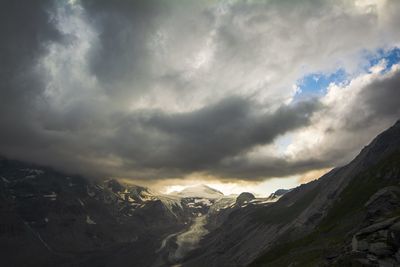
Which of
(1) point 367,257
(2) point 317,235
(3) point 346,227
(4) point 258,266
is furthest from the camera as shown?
(4) point 258,266

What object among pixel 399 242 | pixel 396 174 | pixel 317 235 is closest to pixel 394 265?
pixel 399 242

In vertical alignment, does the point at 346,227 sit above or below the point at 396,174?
below

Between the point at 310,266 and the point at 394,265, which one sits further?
the point at 310,266

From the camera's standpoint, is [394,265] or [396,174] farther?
[396,174]

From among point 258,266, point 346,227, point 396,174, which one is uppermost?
point 396,174

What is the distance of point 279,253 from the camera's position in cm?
18438

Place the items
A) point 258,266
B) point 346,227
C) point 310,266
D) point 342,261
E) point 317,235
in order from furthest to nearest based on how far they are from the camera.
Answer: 1. point 258,266
2. point 317,235
3. point 346,227
4. point 310,266
5. point 342,261

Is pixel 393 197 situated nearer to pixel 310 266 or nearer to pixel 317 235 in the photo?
pixel 310 266

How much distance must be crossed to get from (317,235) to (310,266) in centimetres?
7336

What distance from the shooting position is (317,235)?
159625 millimetres

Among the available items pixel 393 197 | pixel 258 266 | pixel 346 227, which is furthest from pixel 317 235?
pixel 393 197

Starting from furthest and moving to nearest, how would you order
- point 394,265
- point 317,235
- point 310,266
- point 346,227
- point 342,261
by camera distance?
point 317,235 < point 346,227 < point 310,266 < point 342,261 < point 394,265

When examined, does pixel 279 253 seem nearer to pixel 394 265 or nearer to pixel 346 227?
pixel 346 227

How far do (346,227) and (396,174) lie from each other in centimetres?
6692
